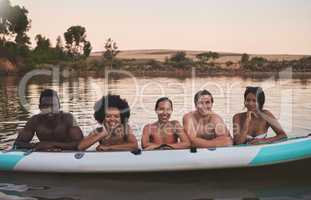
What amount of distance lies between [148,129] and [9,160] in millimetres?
2205

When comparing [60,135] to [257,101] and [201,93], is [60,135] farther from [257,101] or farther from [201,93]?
[257,101]

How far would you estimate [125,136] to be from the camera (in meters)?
7.45

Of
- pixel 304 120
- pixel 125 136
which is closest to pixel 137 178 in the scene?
pixel 125 136

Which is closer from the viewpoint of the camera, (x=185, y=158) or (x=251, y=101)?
(x=185, y=158)

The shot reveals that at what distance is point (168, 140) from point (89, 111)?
9.12 m

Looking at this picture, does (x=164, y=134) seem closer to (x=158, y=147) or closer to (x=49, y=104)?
(x=158, y=147)

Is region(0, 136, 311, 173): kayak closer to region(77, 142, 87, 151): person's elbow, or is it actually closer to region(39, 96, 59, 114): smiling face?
region(77, 142, 87, 151): person's elbow

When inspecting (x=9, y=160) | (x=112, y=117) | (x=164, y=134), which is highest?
(x=112, y=117)

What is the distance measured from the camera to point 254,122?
25.6ft

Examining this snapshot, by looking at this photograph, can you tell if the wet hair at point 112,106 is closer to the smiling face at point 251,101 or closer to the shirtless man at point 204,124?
the shirtless man at point 204,124

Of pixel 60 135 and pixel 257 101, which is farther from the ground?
pixel 257 101

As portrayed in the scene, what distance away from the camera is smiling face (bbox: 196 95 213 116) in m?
7.54

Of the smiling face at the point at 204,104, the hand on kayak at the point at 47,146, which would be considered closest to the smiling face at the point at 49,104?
the hand on kayak at the point at 47,146

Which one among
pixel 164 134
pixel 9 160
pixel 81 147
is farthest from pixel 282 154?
pixel 9 160
